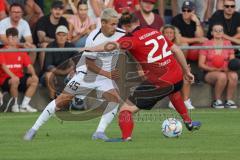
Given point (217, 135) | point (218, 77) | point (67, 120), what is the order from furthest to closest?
1. point (218, 77)
2. point (67, 120)
3. point (217, 135)

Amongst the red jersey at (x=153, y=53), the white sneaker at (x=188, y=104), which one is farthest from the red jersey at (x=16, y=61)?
the red jersey at (x=153, y=53)

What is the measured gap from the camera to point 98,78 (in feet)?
47.8

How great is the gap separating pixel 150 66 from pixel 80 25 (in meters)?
6.78

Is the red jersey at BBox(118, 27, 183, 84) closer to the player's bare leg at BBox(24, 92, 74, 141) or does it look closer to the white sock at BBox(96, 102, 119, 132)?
the white sock at BBox(96, 102, 119, 132)

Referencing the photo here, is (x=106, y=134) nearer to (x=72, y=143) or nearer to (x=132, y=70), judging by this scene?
(x=72, y=143)

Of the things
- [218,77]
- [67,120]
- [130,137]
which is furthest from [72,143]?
[218,77]

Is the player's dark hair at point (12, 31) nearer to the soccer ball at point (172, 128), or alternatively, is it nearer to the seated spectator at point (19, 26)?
the seated spectator at point (19, 26)

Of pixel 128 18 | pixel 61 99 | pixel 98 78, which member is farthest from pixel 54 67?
pixel 128 18

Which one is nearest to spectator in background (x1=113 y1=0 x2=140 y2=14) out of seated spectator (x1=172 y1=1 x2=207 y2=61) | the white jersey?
seated spectator (x1=172 y1=1 x2=207 y2=61)

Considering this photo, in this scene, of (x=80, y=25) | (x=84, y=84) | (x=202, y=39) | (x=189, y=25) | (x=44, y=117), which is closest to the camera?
(x=44, y=117)

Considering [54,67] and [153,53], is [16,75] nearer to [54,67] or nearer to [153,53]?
[54,67]

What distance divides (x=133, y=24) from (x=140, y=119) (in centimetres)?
497

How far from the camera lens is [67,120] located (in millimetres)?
17094

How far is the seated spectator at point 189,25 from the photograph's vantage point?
19531mm
